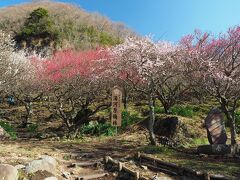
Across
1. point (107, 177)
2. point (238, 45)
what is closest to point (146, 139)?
point (238, 45)

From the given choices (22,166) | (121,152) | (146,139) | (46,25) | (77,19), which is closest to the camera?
(22,166)

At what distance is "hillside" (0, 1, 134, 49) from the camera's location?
52656 millimetres

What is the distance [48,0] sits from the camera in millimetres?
84188

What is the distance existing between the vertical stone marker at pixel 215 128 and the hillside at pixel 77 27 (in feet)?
119

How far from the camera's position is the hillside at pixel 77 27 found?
173 feet

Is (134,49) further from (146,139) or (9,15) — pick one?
(9,15)

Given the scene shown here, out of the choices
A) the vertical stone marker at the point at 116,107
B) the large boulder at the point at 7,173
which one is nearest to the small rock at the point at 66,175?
the large boulder at the point at 7,173

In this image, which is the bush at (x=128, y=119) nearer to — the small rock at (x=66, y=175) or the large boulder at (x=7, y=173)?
the small rock at (x=66, y=175)

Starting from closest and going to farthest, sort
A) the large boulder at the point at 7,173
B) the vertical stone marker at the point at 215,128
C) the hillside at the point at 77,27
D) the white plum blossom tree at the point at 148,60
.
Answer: the large boulder at the point at 7,173, the vertical stone marker at the point at 215,128, the white plum blossom tree at the point at 148,60, the hillside at the point at 77,27

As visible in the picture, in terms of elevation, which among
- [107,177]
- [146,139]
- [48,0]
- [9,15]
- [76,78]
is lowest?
[107,177]

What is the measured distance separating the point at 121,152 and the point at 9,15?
186 ft

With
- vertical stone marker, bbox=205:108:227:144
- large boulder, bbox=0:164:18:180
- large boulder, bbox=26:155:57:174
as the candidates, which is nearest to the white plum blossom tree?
vertical stone marker, bbox=205:108:227:144

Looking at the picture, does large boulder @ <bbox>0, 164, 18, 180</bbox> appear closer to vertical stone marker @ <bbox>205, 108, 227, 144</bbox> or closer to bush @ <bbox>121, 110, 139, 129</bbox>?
vertical stone marker @ <bbox>205, 108, 227, 144</bbox>

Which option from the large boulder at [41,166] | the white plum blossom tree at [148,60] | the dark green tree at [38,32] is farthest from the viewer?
the dark green tree at [38,32]
